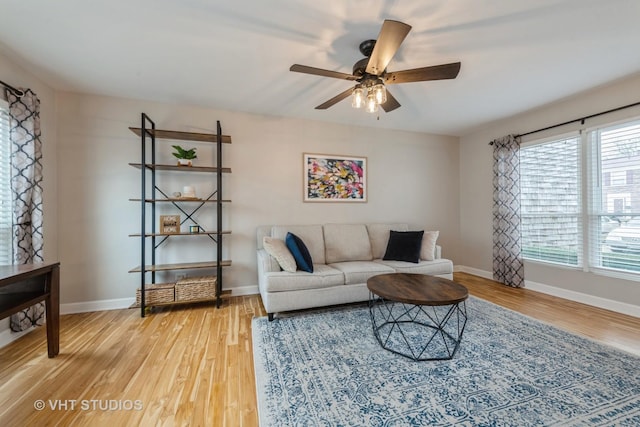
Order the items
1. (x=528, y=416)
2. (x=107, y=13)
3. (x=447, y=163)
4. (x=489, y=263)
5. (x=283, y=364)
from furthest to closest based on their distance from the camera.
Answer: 1. (x=447, y=163)
2. (x=489, y=263)
3. (x=283, y=364)
4. (x=107, y=13)
5. (x=528, y=416)

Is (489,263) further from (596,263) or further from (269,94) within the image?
(269,94)

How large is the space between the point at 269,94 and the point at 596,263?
4.39 metres

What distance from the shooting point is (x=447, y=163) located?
4.66m

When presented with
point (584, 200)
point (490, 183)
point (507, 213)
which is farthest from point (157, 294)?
point (584, 200)

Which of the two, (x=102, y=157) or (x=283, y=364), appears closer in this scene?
(x=283, y=364)

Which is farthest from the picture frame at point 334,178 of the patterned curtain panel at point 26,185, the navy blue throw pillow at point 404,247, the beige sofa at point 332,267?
the patterned curtain panel at point 26,185

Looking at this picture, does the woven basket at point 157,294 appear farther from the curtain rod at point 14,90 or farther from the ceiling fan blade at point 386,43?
the ceiling fan blade at point 386,43

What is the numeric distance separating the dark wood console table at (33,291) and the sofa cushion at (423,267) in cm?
323

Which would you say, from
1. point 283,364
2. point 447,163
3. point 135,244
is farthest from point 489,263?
point 135,244

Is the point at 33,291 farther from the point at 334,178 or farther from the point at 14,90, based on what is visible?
the point at 334,178

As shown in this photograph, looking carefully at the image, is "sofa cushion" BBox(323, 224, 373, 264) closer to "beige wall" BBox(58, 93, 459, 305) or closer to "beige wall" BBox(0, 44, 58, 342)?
"beige wall" BBox(58, 93, 459, 305)

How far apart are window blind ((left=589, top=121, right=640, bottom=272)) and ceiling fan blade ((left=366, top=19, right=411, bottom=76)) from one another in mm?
3011

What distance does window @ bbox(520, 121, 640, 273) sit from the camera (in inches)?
106

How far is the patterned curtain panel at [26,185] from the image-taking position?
7.38 ft
